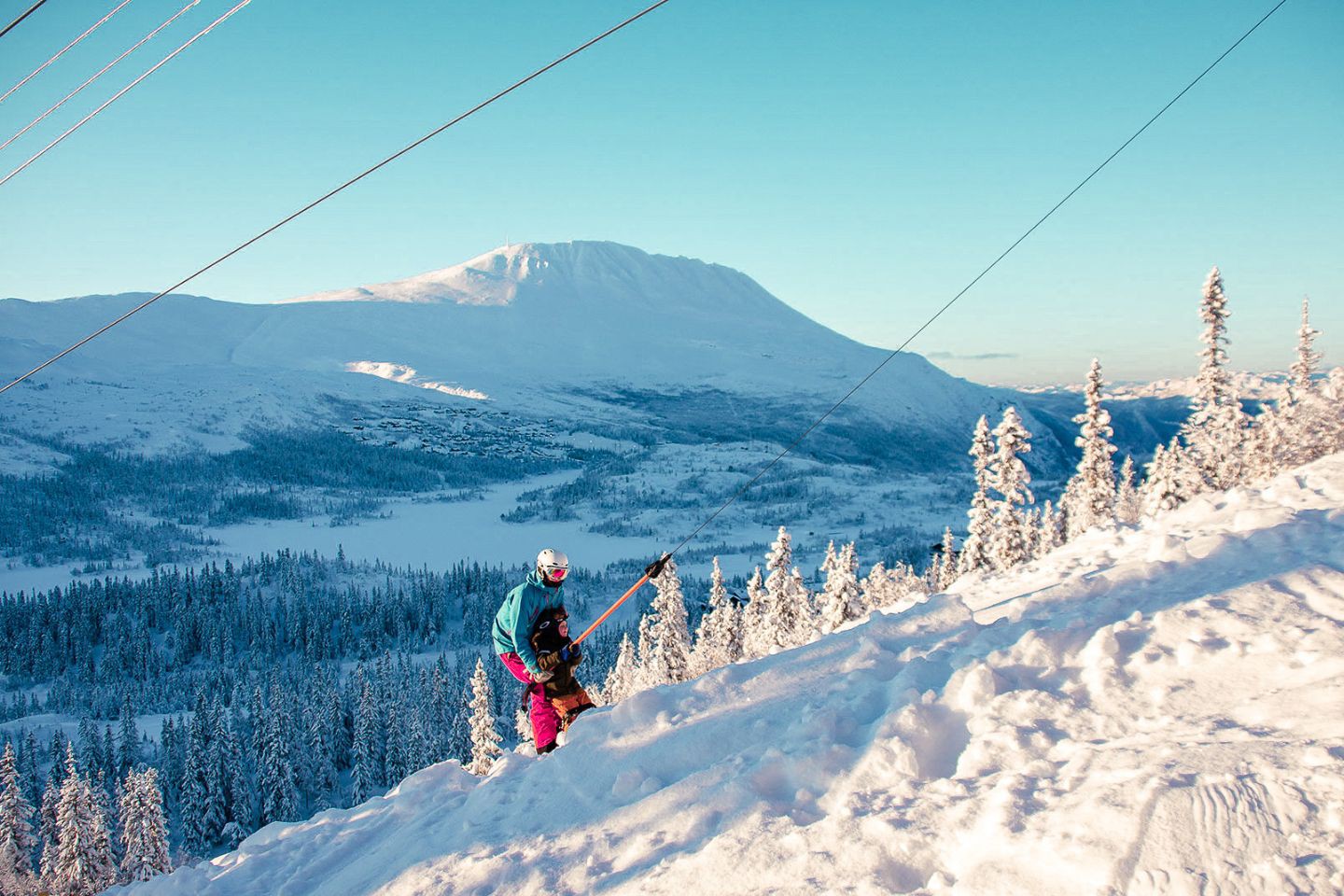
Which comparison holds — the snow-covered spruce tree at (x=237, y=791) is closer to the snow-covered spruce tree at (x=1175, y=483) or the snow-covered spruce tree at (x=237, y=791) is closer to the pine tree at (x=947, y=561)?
the pine tree at (x=947, y=561)

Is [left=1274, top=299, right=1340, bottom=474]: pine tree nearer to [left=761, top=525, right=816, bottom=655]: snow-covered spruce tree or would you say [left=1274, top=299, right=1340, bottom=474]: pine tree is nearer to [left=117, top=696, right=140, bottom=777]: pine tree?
[left=761, top=525, right=816, bottom=655]: snow-covered spruce tree

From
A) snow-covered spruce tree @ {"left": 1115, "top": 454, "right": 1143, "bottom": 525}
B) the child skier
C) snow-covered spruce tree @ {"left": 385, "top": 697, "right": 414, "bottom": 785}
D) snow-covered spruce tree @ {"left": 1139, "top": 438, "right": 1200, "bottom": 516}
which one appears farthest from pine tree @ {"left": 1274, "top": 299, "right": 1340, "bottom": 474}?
snow-covered spruce tree @ {"left": 385, "top": 697, "right": 414, "bottom": 785}

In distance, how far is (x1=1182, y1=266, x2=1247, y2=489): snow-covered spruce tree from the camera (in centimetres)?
3075

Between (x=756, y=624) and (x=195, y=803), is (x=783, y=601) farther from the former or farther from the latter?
(x=195, y=803)

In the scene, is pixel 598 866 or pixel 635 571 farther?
pixel 635 571

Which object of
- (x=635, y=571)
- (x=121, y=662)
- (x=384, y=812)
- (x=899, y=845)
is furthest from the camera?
(x=635, y=571)

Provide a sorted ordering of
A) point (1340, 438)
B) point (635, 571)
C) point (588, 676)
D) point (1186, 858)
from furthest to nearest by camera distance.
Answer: point (635, 571), point (588, 676), point (1340, 438), point (1186, 858)

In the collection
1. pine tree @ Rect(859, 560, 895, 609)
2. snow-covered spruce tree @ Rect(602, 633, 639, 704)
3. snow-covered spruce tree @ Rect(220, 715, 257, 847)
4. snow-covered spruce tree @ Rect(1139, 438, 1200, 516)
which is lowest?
snow-covered spruce tree @ Rect(220, 715, 257, 847)

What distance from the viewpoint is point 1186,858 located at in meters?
3.49

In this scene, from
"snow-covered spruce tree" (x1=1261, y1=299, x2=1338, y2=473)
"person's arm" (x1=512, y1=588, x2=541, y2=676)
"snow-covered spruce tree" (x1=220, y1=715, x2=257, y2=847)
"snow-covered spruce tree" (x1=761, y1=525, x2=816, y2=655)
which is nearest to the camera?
"person's arm" (x1=512, y1=588, x2=541, y2=676)

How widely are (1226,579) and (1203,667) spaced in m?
2.10

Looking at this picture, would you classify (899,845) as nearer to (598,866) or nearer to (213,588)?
(598,866)

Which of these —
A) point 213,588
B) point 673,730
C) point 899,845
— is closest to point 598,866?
point 673,730

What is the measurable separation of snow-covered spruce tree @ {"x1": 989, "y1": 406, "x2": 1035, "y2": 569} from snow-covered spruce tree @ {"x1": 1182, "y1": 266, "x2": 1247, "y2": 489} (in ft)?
23.5
